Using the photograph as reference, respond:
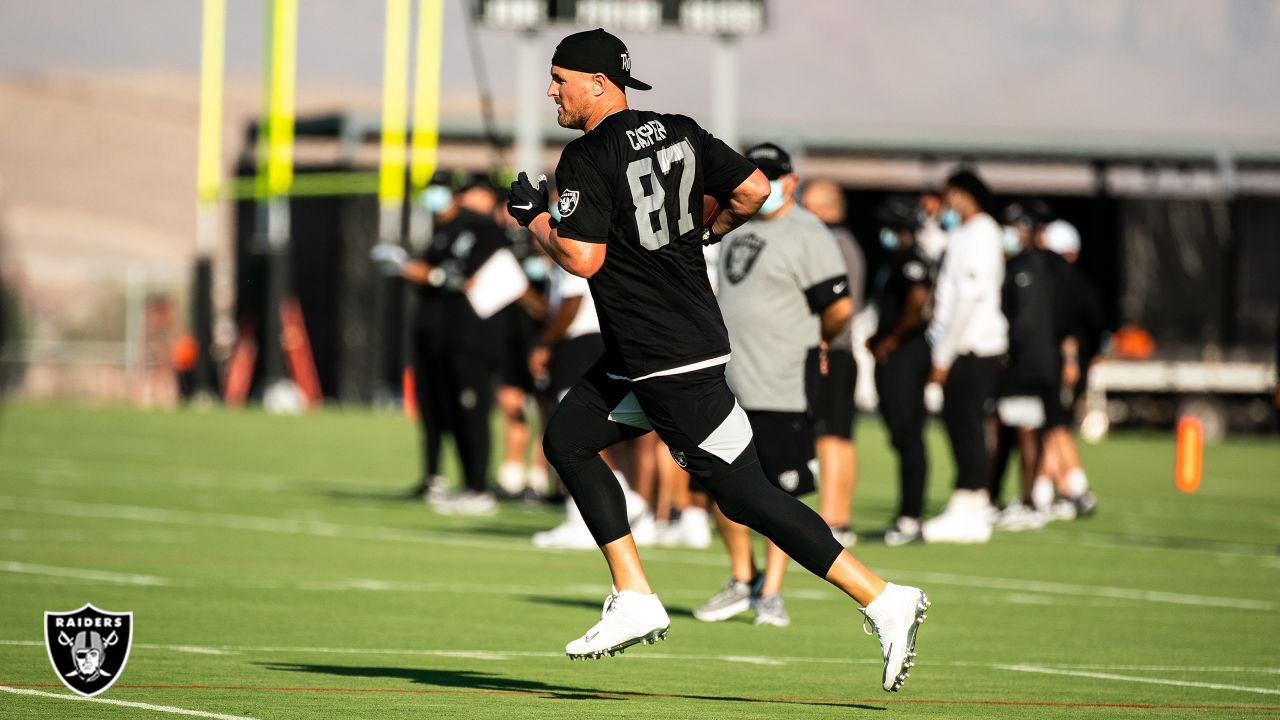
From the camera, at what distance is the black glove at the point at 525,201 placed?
23.3 ft

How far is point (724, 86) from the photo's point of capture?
80.2 feet

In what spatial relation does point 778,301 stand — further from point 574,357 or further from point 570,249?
point 574,357

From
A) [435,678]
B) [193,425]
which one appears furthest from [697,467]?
[193,425]

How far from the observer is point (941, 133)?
1790 inches

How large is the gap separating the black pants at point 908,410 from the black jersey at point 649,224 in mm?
7247

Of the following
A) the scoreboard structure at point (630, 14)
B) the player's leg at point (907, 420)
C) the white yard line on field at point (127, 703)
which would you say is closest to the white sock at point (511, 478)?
the player's leg at point (907, 420)

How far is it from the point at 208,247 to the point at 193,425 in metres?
13.0

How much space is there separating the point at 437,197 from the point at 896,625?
413 inches

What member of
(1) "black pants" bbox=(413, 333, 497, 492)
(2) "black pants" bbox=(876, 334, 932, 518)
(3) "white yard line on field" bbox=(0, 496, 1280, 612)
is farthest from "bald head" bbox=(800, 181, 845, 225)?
(1) "black pants" bbox=(413, 333, 497, 492)

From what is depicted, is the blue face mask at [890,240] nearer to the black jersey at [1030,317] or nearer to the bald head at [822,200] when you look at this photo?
the bald head at [822,200]

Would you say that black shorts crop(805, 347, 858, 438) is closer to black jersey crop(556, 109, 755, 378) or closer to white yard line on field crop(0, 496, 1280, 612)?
white yard line on field crop(0, 496, 1280, 612)

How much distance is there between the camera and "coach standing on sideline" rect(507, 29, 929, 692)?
6.99 meters

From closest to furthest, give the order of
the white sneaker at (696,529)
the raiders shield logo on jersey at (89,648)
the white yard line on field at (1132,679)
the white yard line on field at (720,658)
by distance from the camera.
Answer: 1. the raiders shield logo on jersey at (89,648)
2. the white yard line on field at (1132,679)
3. the white yard line on field at (720,658)
4. the white sneaker at (696,529)

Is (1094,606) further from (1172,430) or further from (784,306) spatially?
(1172,430)
